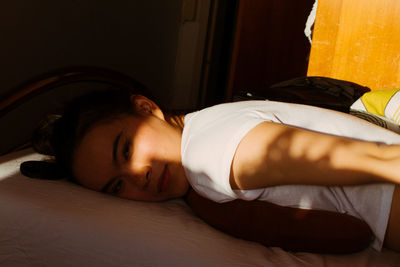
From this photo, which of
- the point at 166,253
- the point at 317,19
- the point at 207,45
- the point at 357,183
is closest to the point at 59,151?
the point at 166,253

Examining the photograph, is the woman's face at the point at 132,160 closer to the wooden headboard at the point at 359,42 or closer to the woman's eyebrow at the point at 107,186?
the woman's eyebrow at the point at 107,186

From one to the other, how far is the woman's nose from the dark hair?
17cm

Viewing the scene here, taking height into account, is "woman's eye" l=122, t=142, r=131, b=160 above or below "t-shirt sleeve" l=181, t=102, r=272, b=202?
below

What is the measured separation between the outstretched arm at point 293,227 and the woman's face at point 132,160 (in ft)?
0.63

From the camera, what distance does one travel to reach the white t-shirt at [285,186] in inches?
27.7

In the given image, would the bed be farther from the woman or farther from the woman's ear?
the woman's ear

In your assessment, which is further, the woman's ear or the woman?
the woman's ear

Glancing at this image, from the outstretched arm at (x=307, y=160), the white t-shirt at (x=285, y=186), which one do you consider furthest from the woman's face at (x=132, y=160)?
the outstretched arm at (x=307, y=160)

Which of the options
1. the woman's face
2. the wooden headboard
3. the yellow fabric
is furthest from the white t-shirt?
the wooden headboard

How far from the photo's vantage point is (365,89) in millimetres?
1705

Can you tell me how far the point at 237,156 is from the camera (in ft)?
2.23

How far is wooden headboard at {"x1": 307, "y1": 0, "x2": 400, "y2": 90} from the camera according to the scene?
164 centimetres

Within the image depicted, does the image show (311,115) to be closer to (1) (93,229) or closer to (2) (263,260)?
(2) (263,260)

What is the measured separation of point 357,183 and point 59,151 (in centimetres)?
81
